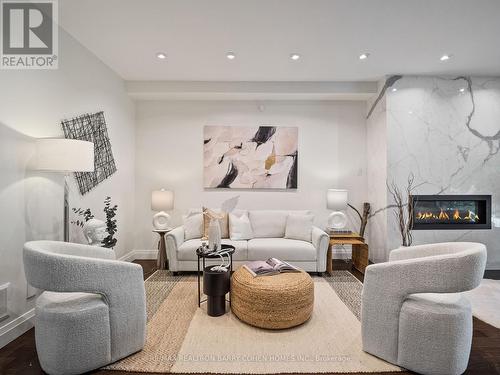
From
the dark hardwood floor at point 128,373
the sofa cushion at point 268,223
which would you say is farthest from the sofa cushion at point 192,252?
the dark hardwood floor at point 128,373

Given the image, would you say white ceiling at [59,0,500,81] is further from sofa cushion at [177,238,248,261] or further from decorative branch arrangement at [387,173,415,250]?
sofa cushion at [177,238,248,261]

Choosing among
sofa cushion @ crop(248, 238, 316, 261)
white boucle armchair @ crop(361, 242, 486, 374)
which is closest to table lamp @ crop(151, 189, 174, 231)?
sofa cushion @ crop(248, 238, 316, 261)

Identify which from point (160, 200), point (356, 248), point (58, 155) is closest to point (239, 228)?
point (160, 200)

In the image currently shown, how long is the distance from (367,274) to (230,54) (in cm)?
283

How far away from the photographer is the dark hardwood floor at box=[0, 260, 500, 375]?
1.72 metres

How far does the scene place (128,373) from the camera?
5.54 feet

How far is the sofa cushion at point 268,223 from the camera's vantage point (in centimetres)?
391

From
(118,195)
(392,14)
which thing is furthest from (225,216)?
(392,14)

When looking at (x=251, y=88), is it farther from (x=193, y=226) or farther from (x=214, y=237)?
(x=214, y=237)

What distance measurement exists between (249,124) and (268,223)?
1.68 metres

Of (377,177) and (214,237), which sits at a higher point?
(377,177)

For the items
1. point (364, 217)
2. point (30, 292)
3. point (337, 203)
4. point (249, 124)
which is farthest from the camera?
point (249, 124)

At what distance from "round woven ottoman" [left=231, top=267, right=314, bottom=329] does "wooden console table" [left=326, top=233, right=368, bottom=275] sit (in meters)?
1.37

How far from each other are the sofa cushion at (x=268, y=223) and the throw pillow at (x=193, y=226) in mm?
766
